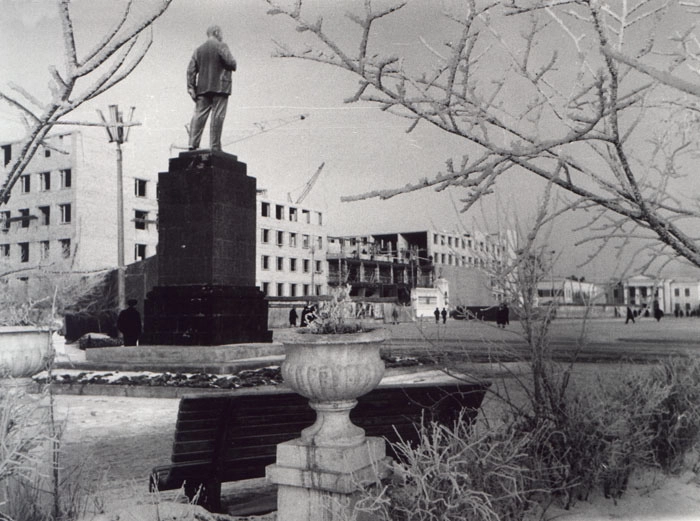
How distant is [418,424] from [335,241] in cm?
7405

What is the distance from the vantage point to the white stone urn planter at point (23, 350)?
3.87 meters

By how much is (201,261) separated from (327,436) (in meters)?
10.7

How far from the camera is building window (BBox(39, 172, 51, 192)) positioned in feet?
153

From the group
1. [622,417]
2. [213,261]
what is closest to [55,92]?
[622,417]

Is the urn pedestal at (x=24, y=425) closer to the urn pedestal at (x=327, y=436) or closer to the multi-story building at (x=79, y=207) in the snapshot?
the urn pedestal at (x=327, y=436)

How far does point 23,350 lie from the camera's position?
396 cm

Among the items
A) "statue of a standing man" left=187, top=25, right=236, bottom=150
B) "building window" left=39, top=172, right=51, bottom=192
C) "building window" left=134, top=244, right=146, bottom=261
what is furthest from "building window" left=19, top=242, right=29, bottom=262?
"statue of a standing man" left=187, top=25, right=236, bottom=150

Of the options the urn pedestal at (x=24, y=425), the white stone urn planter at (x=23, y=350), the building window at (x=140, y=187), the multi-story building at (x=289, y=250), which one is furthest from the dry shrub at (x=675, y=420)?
the multi-story building at (x=289, y=250)

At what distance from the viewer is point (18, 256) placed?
4328 cm

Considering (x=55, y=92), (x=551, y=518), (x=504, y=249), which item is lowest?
(x=551, y=518)

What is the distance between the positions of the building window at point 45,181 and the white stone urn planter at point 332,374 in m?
48.0

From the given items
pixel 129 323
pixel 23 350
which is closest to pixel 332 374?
pixel 23 350

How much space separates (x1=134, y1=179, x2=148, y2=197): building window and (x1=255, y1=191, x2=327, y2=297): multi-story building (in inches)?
460

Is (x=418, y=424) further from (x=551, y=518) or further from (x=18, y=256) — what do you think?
(x=18, y=256)
